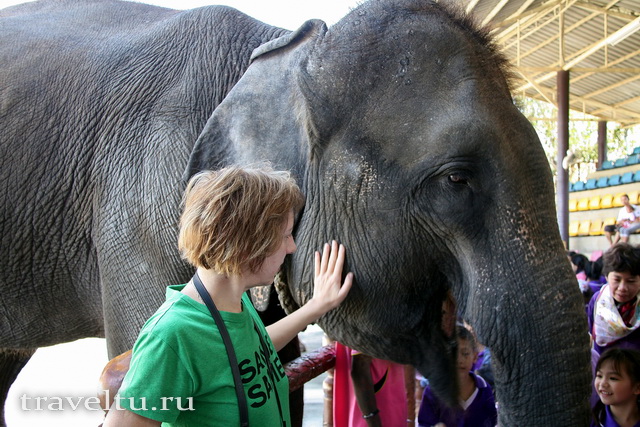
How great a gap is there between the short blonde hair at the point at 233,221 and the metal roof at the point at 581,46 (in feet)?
39.9

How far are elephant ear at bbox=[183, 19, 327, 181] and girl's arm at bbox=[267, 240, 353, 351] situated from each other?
1.10 feet

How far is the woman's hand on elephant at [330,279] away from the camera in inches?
73.0

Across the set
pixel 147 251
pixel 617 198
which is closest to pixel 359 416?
pixel 147 251

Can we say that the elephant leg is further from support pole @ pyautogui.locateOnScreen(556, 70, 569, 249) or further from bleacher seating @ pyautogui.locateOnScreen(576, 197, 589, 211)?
bleacher seating @ pyautogui.locateOnScreen(576, 197, 589, 211)

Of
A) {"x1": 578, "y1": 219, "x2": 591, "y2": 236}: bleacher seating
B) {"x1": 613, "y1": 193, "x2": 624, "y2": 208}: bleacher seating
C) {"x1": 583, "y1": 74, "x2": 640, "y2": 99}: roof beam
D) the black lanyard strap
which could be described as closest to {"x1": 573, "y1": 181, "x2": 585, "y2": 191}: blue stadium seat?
{"x1": 578, "y1": 219, "x2": 591, "y2": 236}: bleacher seating

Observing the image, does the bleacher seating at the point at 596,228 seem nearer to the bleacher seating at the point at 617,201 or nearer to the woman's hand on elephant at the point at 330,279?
the bleacher seating at the point at 617,201

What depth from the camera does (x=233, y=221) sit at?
136cm

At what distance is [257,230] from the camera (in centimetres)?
138

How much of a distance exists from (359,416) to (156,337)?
7.54 ft

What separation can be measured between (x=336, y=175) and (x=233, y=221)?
0.62m

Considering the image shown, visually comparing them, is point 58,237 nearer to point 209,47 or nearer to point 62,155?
point 62,155

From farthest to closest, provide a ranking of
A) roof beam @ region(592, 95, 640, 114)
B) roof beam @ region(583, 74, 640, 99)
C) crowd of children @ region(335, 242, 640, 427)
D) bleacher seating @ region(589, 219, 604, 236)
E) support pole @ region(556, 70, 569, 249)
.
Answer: roof beam @ region(592, 95, 640, 114), roof beam @ region(583, 74, 640, 99), bleacher seating @ region(589, 219, 604, 236), support pole @ region(556, 70, 569, 249), crowd of children @ region(335, 242, 640, 427)

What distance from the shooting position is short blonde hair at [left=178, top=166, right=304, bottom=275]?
1352 millimetres

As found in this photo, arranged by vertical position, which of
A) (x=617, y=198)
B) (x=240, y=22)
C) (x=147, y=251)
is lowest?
(x=147, y=251)
